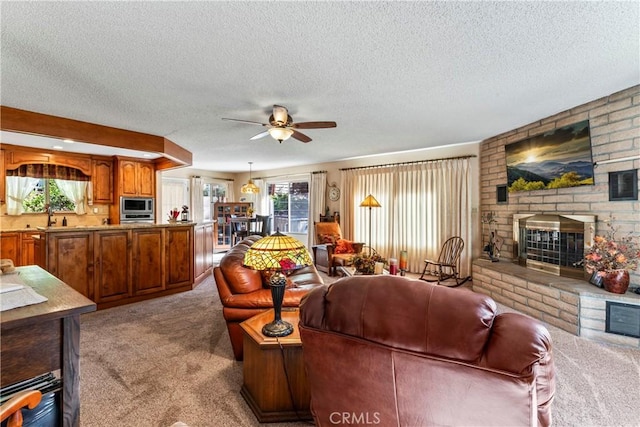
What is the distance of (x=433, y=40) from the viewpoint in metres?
1.92

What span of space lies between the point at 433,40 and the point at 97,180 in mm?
6098

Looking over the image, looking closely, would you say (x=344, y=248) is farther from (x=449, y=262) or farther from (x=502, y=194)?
(x=502, y=194)

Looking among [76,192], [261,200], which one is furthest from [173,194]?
[261,200]

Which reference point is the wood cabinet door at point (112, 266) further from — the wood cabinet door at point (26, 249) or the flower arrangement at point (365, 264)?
the flower arrangement at point (365, 264)

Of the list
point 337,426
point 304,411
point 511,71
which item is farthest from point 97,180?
point 511,71

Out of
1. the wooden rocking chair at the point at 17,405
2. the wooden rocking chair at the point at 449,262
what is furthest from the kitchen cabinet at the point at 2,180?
the wooden rocking chair at the point at 449,262

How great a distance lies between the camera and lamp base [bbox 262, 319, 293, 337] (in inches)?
67.7

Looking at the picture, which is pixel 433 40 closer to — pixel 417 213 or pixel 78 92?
pixel 78 92

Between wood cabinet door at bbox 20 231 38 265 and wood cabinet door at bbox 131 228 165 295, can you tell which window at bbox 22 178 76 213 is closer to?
wood cabinet door at bbox 20 231 38 265

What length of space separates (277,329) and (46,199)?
19.5 ft

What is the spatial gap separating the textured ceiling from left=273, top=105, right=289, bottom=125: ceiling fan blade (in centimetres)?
14

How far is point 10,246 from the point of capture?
4.61 m

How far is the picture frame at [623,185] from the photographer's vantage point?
109 inches

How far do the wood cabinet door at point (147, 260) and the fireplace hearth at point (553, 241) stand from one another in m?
5.25
